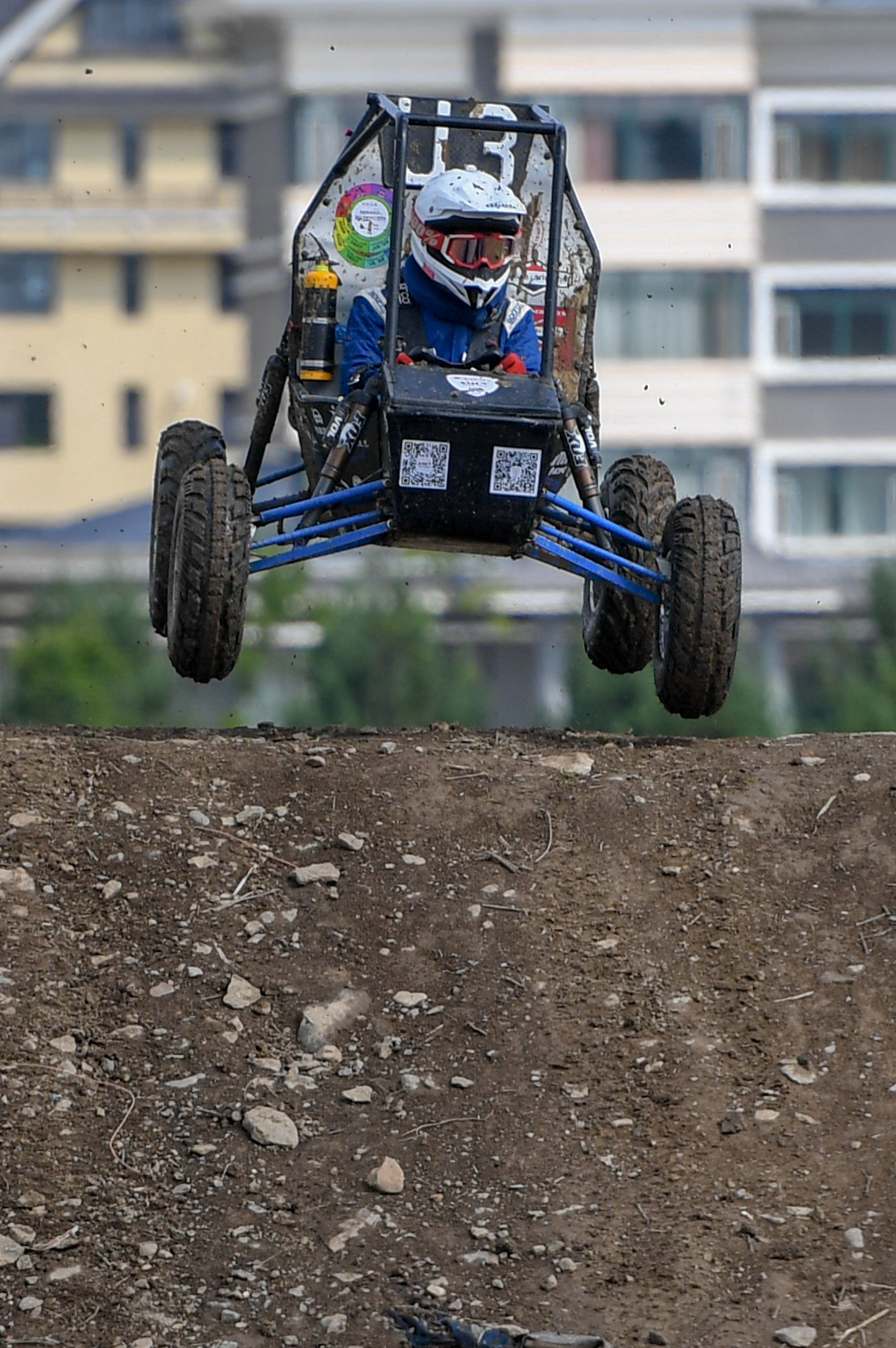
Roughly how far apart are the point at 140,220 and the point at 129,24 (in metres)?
5.70

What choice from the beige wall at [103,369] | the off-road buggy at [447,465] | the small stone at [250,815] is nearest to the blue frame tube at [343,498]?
the off-road buggy at [447,465]

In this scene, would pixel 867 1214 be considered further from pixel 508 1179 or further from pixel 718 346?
pixel 718 346

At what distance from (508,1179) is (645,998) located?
1158mm

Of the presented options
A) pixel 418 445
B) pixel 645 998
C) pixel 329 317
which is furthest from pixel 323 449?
pixel 645 998

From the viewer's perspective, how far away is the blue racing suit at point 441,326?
1120cm

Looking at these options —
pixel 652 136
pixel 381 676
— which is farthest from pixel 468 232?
pixel 652 136

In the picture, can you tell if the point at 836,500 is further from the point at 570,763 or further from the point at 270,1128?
the point at 270,1128

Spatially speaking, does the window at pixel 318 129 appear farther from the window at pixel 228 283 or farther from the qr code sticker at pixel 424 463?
the qr code sticker at pixel 424 463

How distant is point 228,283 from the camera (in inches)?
2067

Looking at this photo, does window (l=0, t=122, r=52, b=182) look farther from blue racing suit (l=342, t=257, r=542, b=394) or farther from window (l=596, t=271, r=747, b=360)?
blue racing suit (l=342, t=257, r=542, b=394)

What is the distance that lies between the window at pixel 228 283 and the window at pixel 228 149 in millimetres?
2438

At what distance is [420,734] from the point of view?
11320 millimetres

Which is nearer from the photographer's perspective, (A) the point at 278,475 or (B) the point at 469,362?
(B) the point at 469,362

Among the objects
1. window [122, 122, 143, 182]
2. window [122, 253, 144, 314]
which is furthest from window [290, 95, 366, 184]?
window [122, 253, 144, 314]
